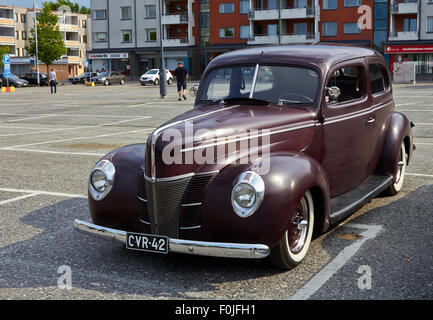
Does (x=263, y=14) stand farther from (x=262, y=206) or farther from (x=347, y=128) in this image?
(x=262, y=206)

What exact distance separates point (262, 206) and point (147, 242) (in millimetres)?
1025

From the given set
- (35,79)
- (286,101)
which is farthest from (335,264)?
(35,79)

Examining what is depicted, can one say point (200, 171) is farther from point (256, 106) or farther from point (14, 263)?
point (14, 263)

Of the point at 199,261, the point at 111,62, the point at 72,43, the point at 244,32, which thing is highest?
the point at 72,43

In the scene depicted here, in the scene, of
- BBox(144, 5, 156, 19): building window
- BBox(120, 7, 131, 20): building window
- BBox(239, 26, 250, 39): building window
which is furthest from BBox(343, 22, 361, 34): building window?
BBox(120, 7, 131, 20): building window

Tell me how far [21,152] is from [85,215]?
5992 mm

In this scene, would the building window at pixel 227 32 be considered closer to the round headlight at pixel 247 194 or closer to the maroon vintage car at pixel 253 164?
the maroon vintage car at pixel 253 164

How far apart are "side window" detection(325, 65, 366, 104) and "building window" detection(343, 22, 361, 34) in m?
59.6

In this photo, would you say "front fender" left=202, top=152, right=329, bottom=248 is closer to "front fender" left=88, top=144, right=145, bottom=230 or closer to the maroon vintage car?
the maroon vintage car

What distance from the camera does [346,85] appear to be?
22.2 feet

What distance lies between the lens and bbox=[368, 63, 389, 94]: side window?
739 cm

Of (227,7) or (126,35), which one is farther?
(126,35)

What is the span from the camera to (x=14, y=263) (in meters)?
5.39

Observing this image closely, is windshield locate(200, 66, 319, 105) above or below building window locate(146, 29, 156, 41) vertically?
below
